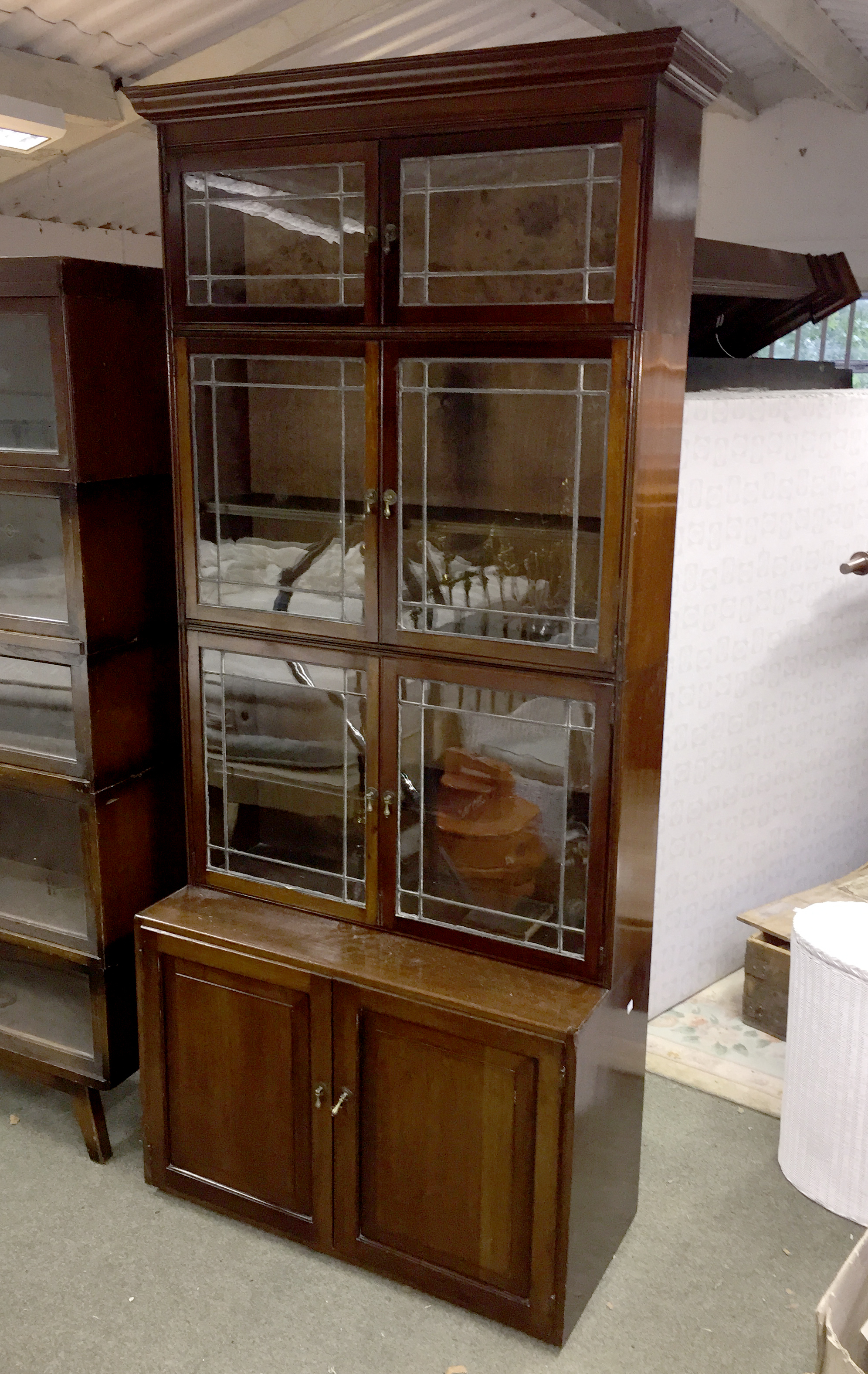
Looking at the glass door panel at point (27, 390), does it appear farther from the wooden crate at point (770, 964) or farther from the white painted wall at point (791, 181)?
the white painted wall at point (791, 181)

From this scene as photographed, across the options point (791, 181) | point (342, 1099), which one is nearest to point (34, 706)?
point (342, 1099)

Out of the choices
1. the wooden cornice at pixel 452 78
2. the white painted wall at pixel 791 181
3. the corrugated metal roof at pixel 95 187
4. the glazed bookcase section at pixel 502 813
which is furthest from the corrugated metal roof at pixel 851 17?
the glazed bookcase section at pixel 502 813

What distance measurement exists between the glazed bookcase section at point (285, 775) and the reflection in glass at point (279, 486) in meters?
0.11

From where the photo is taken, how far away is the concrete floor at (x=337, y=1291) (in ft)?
6.39

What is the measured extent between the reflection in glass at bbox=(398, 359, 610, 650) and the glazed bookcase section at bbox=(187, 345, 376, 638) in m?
0.11

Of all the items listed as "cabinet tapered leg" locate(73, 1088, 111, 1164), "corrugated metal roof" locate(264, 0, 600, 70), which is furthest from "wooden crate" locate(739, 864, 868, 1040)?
"corrugated metal roof" locate(264, 0, 600, 70)

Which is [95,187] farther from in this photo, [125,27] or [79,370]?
[79,370]

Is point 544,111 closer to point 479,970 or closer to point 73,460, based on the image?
point 73,460

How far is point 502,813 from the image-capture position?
204 cm

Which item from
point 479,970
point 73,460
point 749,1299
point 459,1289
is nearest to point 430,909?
point 479,970

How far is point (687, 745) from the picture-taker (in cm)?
283

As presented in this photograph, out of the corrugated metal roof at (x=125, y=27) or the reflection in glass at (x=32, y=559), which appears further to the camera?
the corrugated metal roof at (x=125, y=27)

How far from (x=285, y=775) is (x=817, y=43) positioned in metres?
3.59

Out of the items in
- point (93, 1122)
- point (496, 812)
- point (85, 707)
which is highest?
point (85, 707)
